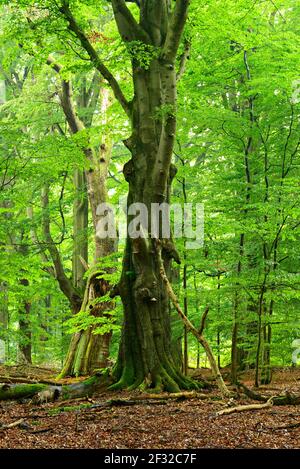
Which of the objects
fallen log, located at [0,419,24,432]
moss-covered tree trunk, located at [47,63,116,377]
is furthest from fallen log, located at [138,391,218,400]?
moss-covered tree trunk, located at [47,63,116,377]

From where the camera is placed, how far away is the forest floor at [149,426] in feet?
14.7

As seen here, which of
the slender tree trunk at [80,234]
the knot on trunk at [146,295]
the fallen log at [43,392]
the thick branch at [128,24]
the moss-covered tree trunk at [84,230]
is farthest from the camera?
the slender tree trunk at [80,234]

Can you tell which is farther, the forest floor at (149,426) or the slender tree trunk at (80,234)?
the slender tree trunk at (80,234)

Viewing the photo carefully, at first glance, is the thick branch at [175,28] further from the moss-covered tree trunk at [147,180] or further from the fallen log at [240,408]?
the fallen log at [240,408]

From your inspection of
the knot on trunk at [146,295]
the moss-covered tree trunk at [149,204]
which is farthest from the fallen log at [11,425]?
the knot on trunk at [146,295]

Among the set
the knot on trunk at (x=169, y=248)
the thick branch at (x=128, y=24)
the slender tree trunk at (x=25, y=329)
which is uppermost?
the thick branch at (x=128, y=24)

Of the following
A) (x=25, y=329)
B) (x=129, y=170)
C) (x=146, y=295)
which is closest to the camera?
(x=146, y=295)

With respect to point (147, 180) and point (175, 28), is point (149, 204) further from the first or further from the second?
point (175, 28)

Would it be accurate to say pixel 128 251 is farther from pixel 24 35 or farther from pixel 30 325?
pixel 30 325

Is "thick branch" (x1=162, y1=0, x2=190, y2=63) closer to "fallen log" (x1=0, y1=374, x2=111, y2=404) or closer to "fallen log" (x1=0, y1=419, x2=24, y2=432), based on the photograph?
"fallen log" (x1=0, y1=374, x2=111, y2=404)

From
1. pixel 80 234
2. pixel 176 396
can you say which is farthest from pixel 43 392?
pixel 80 234

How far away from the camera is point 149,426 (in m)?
5.19

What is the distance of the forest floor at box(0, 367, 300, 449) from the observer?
14.7 feet
